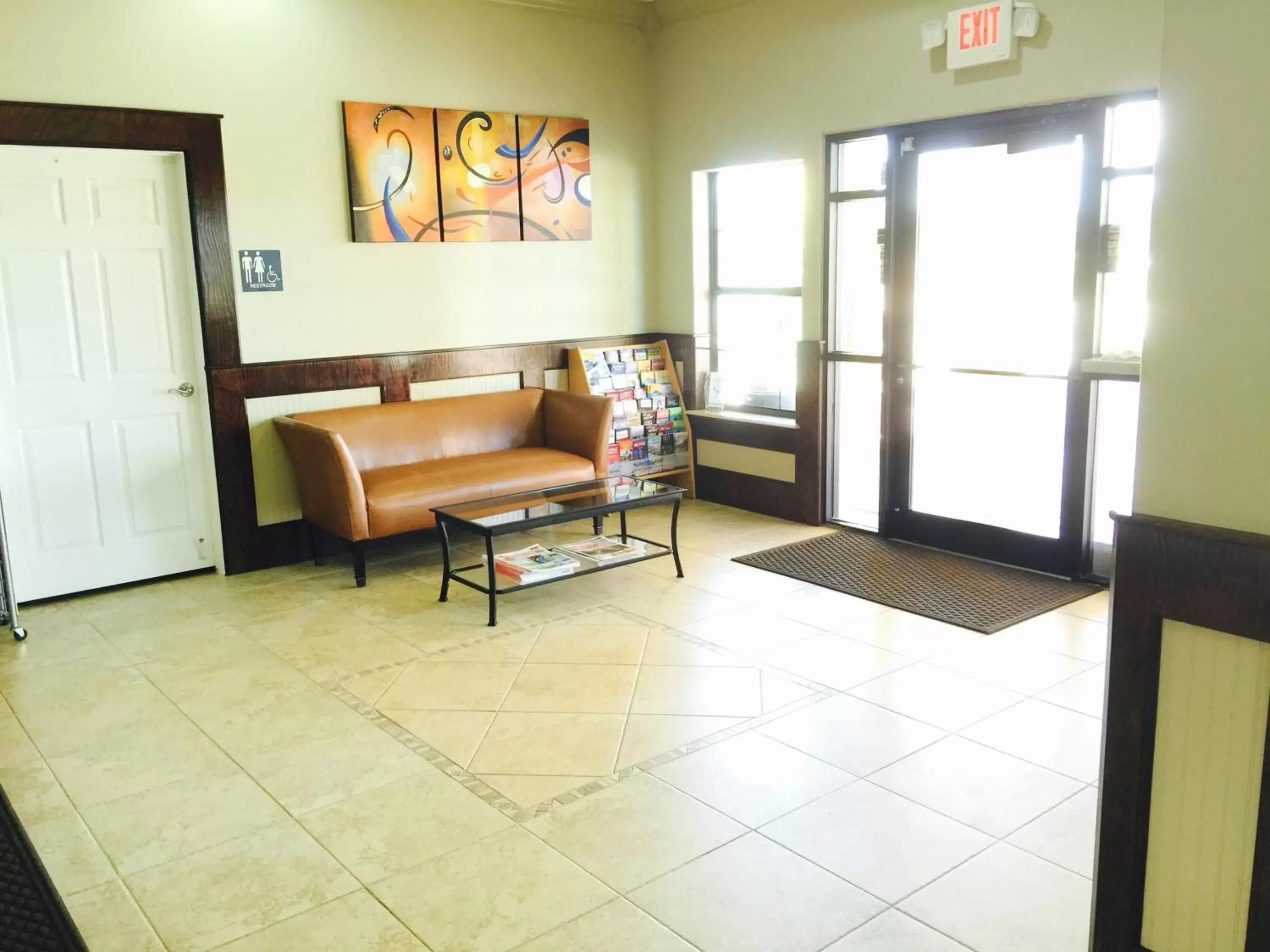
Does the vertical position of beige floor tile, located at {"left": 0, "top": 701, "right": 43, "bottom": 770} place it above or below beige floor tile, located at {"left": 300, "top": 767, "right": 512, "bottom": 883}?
above

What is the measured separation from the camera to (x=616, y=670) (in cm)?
405

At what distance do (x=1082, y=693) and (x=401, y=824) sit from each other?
2333 millimetres

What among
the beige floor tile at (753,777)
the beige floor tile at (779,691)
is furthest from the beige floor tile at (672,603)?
the beige floor tile at (753,777)

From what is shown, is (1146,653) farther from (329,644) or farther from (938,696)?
(329,644)

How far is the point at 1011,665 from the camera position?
402 centimetres

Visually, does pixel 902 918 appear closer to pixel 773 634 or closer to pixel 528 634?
pixel 773 634

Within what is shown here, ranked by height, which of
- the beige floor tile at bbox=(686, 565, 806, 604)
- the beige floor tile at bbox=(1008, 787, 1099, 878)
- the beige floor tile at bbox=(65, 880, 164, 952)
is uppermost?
the beige floor tile at bbox=(686, 565, 806, 604)

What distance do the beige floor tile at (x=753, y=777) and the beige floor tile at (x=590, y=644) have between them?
851mm

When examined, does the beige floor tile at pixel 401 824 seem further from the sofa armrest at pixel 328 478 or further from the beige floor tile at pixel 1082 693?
the sofa armrest at pixel 328 478

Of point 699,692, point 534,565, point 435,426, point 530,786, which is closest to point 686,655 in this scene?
point 699,692

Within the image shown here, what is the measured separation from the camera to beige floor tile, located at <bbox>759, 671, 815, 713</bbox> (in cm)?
371

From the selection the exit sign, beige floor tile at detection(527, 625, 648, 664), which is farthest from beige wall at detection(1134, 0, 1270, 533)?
the exit sign

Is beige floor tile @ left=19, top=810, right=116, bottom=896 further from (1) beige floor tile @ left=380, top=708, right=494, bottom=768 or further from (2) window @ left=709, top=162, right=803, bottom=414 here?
(2) window @ left=709, top=162, right=803, bottom=414

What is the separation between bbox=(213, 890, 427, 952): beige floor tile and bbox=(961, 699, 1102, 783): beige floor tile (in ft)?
6.17
